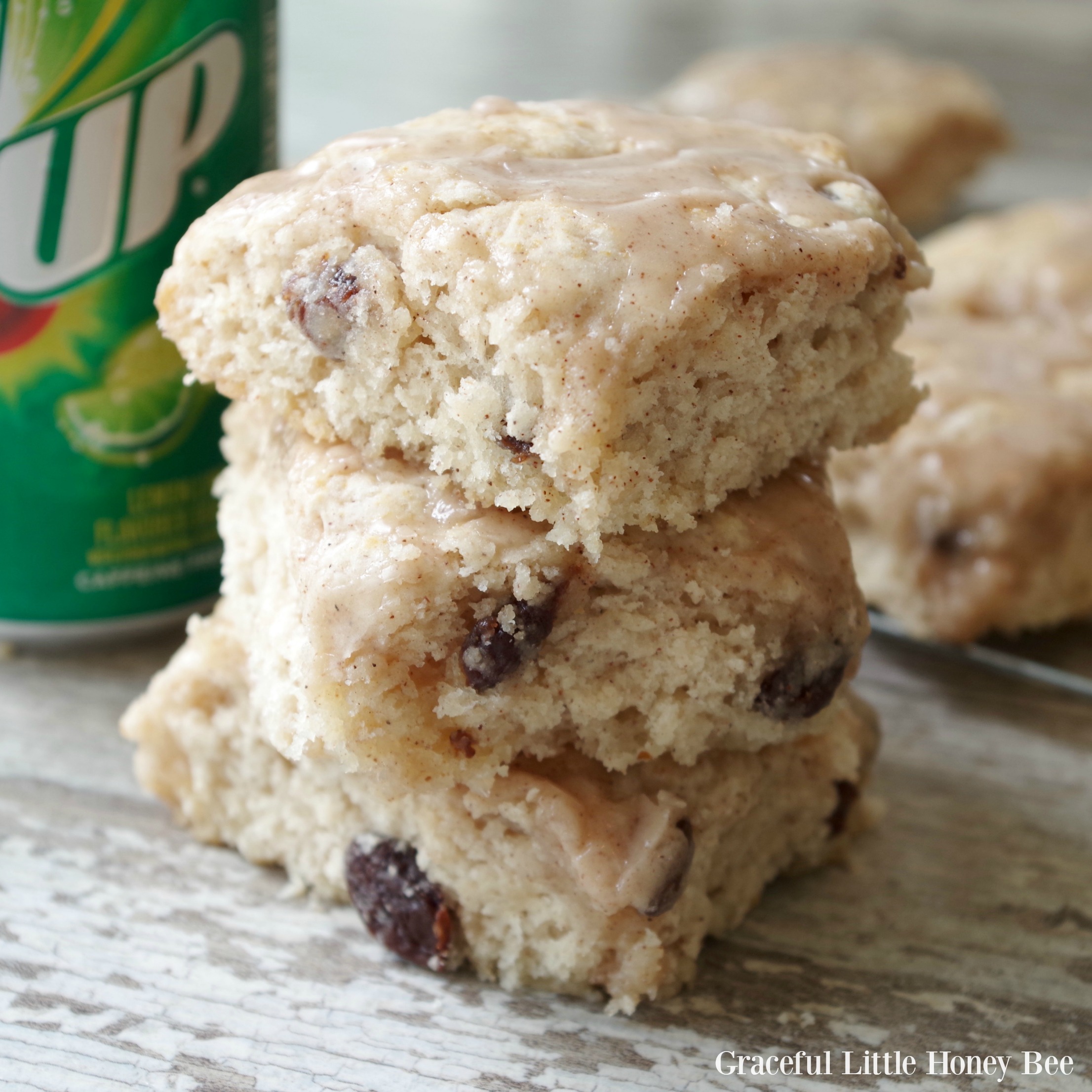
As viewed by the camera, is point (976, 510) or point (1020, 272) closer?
point (976, 510)

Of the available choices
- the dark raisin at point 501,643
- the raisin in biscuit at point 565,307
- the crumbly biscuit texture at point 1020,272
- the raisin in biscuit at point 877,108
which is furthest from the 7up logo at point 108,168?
the raisin in biscuit at point 877,108

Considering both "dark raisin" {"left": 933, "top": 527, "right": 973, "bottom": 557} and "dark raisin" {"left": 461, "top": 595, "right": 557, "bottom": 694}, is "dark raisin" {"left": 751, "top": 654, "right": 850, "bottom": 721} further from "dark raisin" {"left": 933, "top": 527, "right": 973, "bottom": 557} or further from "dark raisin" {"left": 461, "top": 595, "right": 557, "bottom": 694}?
"dark raisin" {"left": 933, "top": 527, "right": 973, "bottom": 557}

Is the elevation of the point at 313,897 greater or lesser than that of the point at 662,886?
lesser

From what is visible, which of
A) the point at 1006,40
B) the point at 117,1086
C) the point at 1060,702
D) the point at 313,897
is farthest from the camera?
the point at 1006,40

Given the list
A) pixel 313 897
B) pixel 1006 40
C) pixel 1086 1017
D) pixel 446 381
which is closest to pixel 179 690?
pixel 313 897

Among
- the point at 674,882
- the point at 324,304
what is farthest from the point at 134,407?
the point at 674,882

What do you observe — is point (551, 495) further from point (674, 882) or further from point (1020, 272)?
point (1020, 272)

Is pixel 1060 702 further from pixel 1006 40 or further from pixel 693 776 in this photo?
pixel 1006 40
